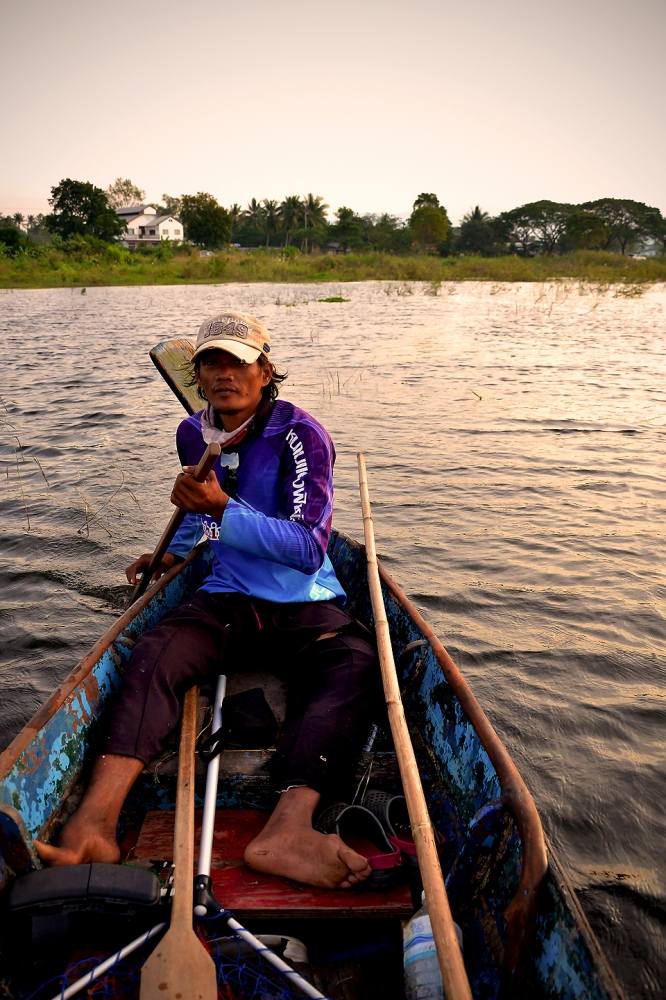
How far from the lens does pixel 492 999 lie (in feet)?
5.45

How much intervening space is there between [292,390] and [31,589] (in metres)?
6.30

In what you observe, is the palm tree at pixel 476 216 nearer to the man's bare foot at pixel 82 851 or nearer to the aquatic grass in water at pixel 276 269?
the aquatic grass in water at pixel 276 269

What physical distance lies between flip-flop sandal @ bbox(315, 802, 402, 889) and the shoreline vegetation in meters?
33.1

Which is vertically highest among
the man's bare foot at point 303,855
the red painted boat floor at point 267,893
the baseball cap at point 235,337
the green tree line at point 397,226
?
the green tree line at point 397,226

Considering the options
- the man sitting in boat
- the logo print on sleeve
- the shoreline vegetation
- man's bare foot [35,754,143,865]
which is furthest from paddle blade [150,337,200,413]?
the shoreline vegetation

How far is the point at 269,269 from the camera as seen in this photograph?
39781 mm

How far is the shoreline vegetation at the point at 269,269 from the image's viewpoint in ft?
113

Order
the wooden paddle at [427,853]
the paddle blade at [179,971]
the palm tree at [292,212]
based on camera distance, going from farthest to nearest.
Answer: the palm tree at [292,212] < the paddle blade at [179,971] < the wooden paddle at [427,853]

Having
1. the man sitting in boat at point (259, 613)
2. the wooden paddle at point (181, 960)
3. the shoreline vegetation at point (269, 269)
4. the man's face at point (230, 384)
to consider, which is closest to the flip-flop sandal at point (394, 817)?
the man sitting in boat at point (259, 613)

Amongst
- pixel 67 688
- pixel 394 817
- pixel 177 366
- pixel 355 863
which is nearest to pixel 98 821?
pixel 67 688

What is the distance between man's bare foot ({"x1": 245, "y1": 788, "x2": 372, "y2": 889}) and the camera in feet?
6.25

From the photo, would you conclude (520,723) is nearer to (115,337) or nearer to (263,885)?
(263,885)

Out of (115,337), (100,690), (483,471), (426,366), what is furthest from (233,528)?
(115,337)

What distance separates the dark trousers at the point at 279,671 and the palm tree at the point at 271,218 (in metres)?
77.7
